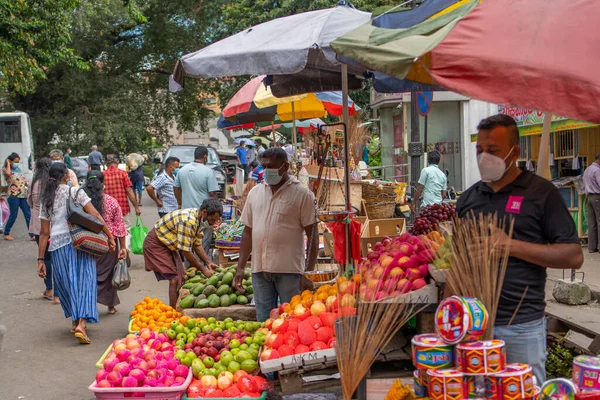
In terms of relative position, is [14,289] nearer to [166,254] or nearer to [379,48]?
[166,254]

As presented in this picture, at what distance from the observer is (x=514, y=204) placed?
3600 millimetres

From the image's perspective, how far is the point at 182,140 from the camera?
75.3 meters

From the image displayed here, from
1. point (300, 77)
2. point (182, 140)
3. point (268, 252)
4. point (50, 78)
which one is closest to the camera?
point (268, 252)

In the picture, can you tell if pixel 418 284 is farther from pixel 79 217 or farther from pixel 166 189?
pixel 166 189

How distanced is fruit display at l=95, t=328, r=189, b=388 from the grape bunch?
2.51 metres

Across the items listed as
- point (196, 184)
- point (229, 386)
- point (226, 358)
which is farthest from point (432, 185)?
point (229, 386)

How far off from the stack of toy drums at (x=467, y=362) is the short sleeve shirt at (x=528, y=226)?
0.91 ft

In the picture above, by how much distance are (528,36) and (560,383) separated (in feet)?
5.40

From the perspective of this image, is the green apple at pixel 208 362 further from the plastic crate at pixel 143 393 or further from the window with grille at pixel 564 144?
the window with grille at pixel 564 144

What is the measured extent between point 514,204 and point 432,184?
26.0 feet

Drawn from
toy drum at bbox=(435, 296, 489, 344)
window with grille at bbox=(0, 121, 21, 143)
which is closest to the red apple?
toy drum at bbox=(435, 296, 489, 344)

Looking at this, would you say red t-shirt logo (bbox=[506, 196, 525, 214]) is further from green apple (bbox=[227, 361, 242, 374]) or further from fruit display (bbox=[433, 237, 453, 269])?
green apple (bbox=[227, 361, 242, 374])

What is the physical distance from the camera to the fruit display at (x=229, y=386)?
509 cm

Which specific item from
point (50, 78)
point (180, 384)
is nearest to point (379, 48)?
point (180, 384)
